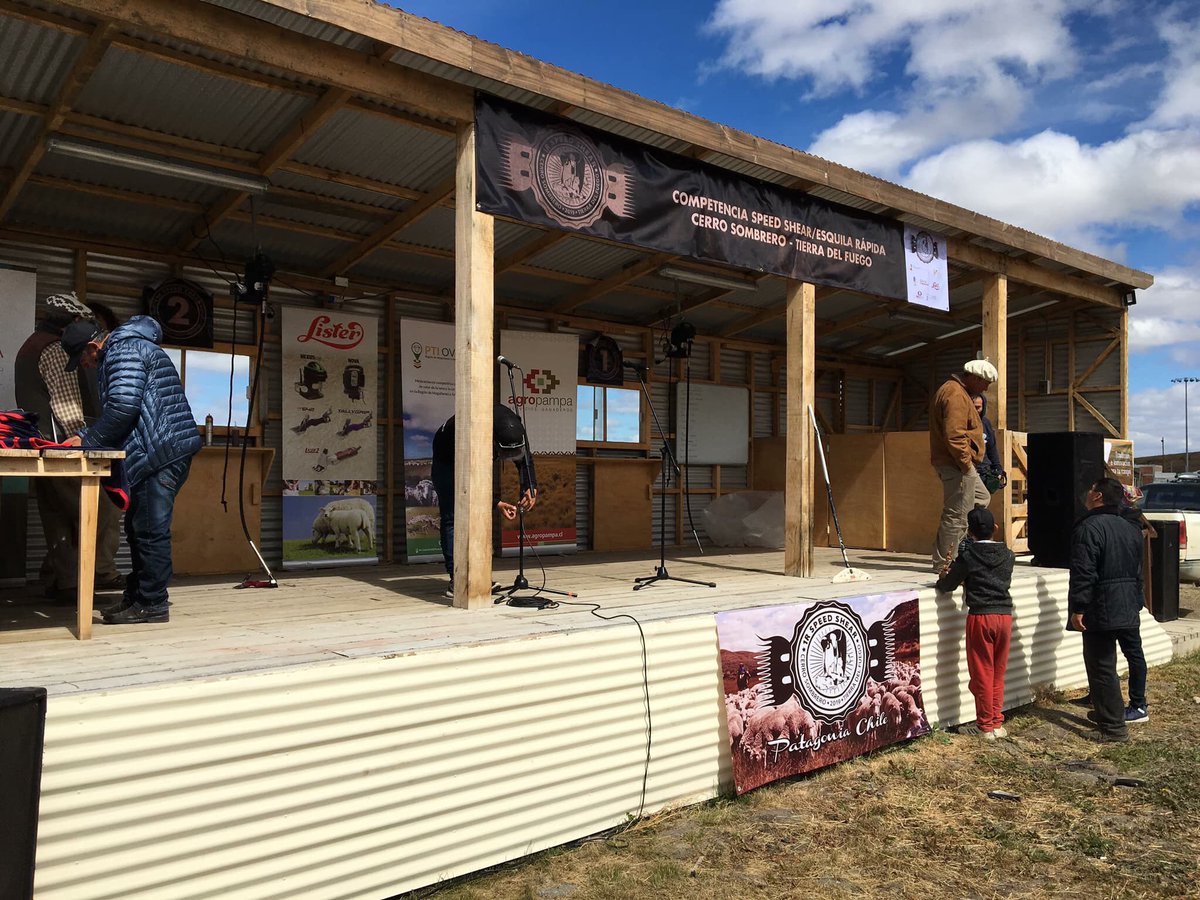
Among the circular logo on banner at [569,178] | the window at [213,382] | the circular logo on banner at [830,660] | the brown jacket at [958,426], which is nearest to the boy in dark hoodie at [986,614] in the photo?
the circular logo on banner at [830,660]

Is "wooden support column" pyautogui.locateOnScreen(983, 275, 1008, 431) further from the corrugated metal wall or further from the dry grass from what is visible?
the corrugated metal wall

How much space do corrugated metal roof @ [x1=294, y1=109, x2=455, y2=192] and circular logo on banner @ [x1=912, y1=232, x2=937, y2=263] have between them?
4.20 metres

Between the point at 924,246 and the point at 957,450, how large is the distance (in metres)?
2.31

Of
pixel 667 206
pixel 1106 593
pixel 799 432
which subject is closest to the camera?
pixel 1106 593

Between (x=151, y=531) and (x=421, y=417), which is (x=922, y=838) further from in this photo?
(x=421, y=417)

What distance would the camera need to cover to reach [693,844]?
4066 mm

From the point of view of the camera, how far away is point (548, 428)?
33.4ft

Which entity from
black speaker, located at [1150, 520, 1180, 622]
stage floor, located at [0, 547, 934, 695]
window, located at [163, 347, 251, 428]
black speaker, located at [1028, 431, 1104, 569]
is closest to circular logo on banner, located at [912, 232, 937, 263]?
black speaker, located at [1028, 431, 1104, 569]

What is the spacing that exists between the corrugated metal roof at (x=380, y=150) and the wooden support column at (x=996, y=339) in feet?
17.7

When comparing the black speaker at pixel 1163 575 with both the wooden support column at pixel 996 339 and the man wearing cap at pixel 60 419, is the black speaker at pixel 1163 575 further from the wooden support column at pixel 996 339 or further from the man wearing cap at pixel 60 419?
the man wearing cap at pixel 60 419

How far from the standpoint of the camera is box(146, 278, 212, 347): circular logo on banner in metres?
7.73

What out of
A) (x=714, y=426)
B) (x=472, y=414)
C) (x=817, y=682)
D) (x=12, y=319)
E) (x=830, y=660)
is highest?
(x=12, y=319)

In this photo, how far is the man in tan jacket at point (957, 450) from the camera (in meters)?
6.70

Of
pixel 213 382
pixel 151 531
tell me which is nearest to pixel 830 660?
pixel 151 531
